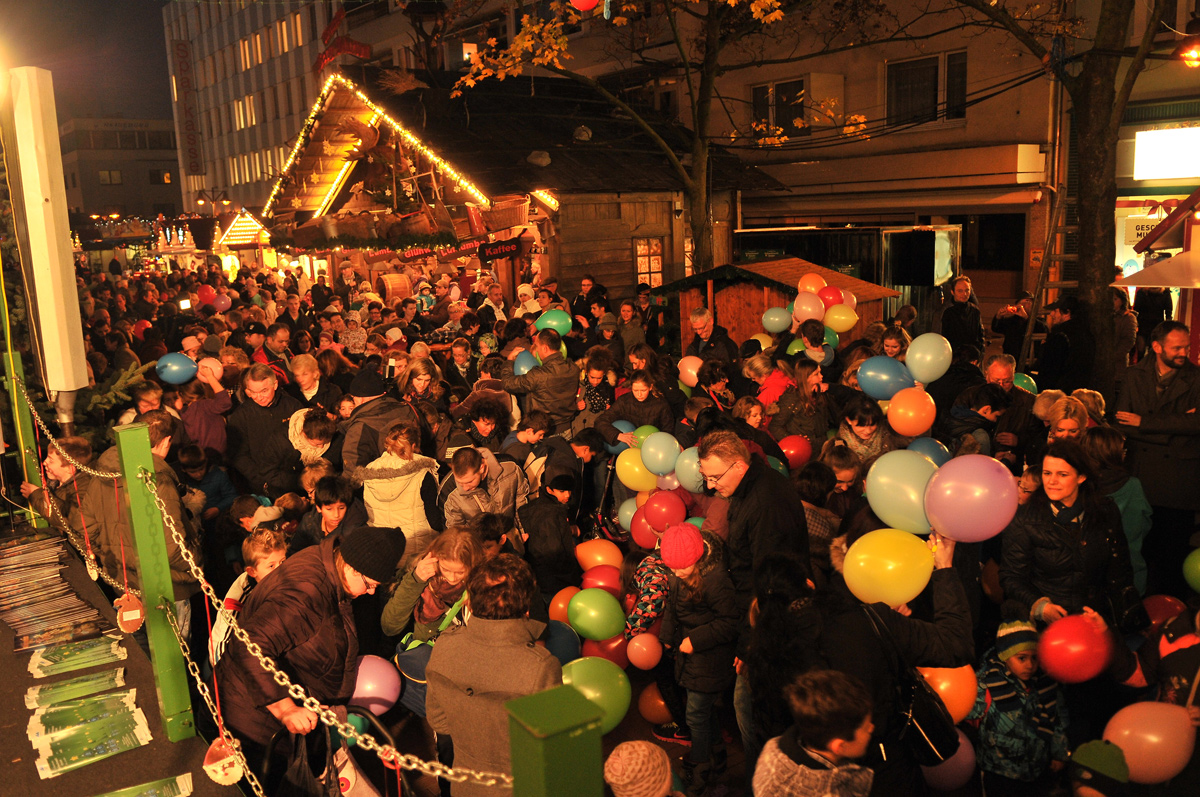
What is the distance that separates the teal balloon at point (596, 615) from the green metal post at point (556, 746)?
289 centimetres

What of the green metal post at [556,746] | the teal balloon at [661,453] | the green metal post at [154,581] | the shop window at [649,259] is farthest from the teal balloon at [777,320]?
the shop window at [649,259]

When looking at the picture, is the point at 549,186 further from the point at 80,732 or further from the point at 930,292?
the point at 80,732

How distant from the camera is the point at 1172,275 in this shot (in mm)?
7688

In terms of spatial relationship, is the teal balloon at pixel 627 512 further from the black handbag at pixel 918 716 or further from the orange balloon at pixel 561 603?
the black handbag at pixel 918 716

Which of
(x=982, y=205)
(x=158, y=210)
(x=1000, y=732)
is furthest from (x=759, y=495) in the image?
(x=158, y=210)

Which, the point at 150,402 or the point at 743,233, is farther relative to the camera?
the point at 743,233

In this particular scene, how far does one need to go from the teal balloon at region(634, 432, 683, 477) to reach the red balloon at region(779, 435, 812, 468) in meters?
1.11

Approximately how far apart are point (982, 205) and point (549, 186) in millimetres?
9122

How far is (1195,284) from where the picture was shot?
7.38 metres

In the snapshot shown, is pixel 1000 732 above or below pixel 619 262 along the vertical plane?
below

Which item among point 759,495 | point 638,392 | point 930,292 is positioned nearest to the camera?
point 759,495

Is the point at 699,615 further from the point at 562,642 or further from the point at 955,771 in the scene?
the point at 955,771

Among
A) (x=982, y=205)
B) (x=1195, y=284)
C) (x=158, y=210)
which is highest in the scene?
(x=158, y=210)

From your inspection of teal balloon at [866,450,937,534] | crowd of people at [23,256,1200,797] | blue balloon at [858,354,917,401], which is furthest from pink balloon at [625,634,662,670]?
blue balloon at [858,354,917,401]
